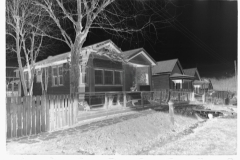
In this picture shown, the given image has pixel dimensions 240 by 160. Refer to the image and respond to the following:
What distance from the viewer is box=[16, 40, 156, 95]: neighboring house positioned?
1129 cm

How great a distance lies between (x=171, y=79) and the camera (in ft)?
71.2

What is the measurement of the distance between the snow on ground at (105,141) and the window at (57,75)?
27.3ft

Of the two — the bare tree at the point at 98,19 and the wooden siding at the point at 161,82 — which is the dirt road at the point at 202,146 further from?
the wooden siding at the point at 161,82

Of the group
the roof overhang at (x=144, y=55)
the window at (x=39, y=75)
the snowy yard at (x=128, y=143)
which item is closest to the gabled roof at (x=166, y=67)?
the roof overhang at (x=144, y=55)

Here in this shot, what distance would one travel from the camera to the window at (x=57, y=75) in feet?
42.9

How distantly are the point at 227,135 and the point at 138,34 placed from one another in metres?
5.39

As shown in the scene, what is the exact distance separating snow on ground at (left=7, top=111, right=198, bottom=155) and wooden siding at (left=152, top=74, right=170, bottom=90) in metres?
15.6

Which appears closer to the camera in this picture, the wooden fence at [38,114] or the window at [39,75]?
the wooden fence at [38,114]

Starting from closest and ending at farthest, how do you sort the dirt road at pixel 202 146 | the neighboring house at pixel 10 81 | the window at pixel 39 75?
1. the dirt road at pixel 202 146
2. the neighboring house at pixel 10 81
3. the window at pixel 39 75

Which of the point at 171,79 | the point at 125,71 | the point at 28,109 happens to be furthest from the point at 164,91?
the point at 171,79

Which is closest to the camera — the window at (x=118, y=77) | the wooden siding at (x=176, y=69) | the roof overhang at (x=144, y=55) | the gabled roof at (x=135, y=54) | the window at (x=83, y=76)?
the window at (x=83, y=76)

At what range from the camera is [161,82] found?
874 inches

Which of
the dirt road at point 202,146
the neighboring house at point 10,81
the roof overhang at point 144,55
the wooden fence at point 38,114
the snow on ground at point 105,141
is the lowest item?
the dirt road at point 202,146
